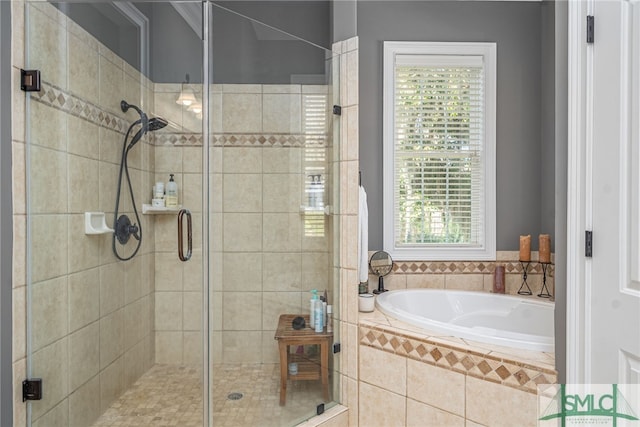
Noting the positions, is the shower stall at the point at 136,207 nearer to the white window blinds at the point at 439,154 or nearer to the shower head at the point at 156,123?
the shower head at the point at 156,123

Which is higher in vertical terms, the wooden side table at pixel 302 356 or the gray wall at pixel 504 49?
the gray wall at pixel 504 49

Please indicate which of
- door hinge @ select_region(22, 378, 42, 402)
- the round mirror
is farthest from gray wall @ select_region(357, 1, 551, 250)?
door hinge @ select_region(22, 378, 42, 402)

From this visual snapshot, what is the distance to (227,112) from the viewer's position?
69.2 inches

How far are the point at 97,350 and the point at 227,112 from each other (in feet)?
3.86

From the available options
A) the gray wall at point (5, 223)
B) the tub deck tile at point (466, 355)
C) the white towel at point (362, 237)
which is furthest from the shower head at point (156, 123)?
the tub deck tile at point (466, 355)

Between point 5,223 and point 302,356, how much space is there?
56.3 inches

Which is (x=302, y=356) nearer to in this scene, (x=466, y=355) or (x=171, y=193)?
(x=466, y=355)

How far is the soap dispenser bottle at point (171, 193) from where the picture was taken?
5.58ft

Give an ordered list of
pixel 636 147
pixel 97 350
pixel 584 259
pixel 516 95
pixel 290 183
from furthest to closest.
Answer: pixel 516 95 → pixel 290 183 → pixel 97 350 → pixel 584 259 → pixel 636 147

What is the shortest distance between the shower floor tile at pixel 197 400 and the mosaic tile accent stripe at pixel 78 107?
1057 millimetres

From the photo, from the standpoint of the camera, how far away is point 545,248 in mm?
2645

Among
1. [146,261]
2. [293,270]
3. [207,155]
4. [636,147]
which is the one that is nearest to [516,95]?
[636,147]

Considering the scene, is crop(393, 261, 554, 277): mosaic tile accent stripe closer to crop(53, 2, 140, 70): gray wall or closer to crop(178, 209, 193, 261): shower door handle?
crop(178, 209, 193, 261): shower door handle

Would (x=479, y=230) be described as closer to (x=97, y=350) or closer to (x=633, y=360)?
(x=633, y=360)
